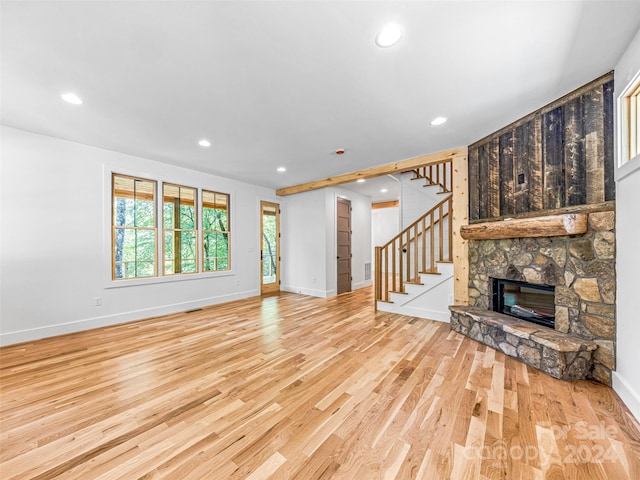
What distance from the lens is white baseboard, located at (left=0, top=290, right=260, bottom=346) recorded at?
3.07m

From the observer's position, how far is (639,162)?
1.68m

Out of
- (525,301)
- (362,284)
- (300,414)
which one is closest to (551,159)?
(525,301)

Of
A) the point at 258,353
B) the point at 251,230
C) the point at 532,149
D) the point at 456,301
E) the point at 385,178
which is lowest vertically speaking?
the point at 258,353

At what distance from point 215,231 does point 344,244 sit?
3065mm

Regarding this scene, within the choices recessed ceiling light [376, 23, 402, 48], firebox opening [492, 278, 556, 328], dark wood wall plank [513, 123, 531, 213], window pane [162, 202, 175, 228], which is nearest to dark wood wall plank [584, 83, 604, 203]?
dark wood wall plank [513, 123, 531, 213]

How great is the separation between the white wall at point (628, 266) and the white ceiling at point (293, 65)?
0.20 m

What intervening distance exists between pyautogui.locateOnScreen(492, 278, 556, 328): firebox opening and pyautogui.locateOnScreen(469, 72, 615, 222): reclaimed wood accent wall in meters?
0.88

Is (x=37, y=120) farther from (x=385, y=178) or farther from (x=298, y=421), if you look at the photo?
(x=385, y=178)

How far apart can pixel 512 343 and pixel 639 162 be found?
186cm

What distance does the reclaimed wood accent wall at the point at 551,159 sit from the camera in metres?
2.16

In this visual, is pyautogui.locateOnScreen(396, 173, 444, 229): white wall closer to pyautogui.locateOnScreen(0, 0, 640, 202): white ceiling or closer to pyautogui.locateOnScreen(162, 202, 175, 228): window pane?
pyautogui.locateOnScreen(0, 0, 640, 202): white ceiling

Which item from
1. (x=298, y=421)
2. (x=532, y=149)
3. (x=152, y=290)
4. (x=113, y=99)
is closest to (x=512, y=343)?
(x=532, y=149)

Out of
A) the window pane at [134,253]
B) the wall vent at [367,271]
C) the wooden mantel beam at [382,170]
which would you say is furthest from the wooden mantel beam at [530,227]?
the window pane at [134,253]

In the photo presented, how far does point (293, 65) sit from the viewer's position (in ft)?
6.43
